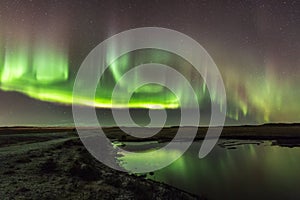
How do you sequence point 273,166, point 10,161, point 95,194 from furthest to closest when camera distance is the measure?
point 273,166, point 10,161, point 95,194

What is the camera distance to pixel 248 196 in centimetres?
2594

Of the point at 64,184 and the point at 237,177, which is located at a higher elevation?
the point at 64,184

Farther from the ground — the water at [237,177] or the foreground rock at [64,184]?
the foreground rock at [64,184]

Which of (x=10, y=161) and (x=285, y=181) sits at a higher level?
(x=10, y=161)

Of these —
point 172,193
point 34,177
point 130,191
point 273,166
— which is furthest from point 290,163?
point 34,177

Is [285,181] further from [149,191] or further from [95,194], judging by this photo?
[95,194]

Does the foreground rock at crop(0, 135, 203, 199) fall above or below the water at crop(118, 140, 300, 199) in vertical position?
above

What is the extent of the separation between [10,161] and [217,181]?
25.6 metres

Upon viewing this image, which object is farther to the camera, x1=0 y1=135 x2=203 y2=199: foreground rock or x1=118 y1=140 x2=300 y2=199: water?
x1=118 y1=140 x2=300 y2=199: water

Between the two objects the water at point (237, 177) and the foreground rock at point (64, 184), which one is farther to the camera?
the water at point (237, 177)

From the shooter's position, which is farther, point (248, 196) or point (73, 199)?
point (248, 196)

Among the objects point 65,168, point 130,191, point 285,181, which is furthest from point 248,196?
point 65,168

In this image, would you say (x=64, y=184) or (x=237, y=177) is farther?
(x=237, y=177)

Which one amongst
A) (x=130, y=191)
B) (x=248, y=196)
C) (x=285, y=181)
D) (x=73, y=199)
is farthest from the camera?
(x=285, y=181)
